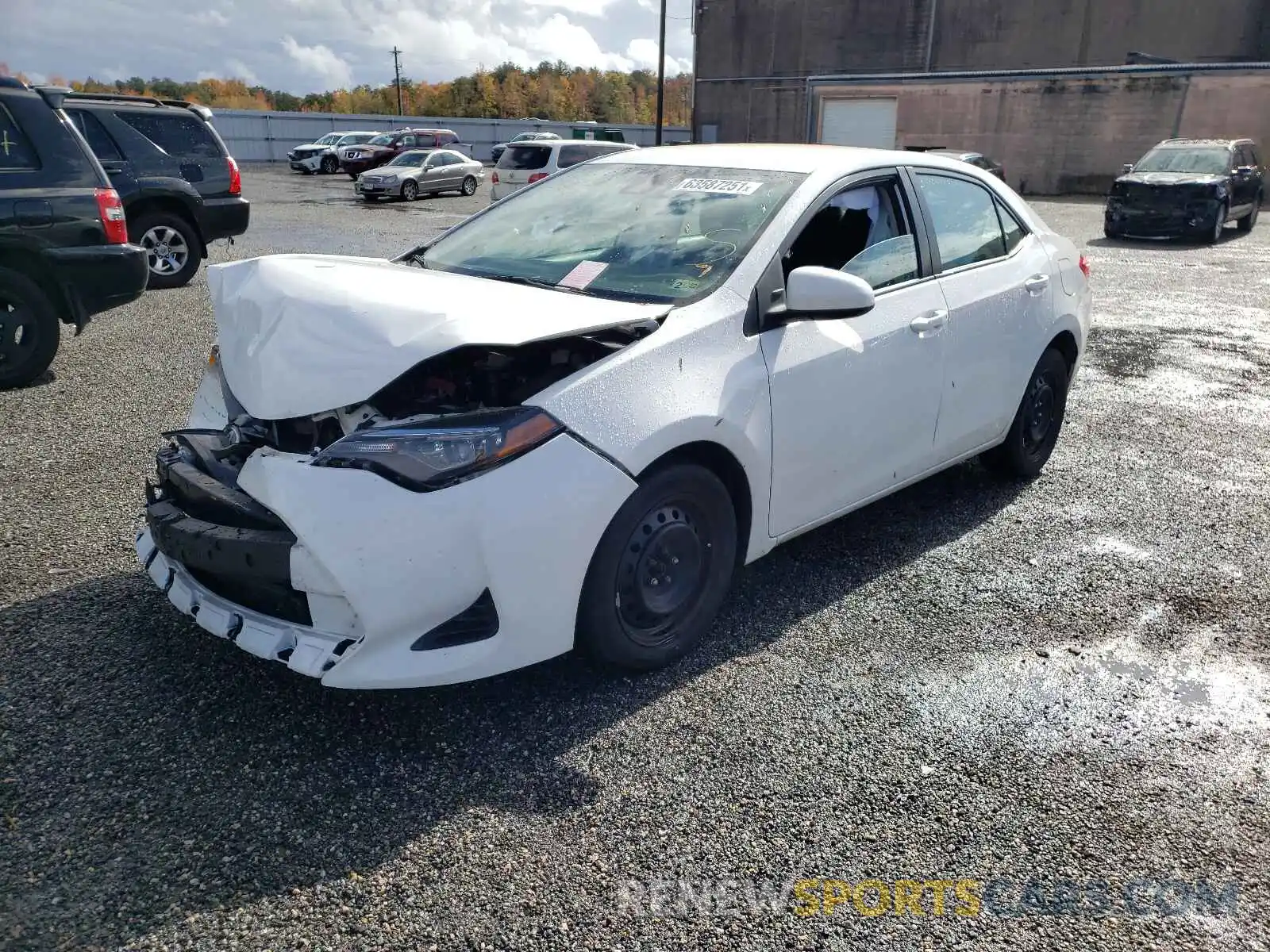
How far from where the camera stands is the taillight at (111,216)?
6711 millimetres

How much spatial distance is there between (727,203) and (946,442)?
1.48 metres

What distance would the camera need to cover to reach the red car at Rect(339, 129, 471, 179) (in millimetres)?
30969

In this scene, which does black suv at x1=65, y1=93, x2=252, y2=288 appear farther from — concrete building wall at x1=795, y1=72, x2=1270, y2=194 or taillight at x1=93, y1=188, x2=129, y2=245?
concrete building wall at x1=795, y1=72, x2=1270, y2=194

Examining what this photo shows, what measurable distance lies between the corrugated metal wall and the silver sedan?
738 inches

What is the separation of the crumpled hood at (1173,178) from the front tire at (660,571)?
1648cm

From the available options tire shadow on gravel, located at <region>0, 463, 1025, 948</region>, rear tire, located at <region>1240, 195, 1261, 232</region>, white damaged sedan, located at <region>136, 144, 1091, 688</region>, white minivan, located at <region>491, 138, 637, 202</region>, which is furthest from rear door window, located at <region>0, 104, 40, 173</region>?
rear tire, located at <region>1240, 195, 1261, 232</region>

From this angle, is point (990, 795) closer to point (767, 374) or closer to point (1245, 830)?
point (1245, 830)

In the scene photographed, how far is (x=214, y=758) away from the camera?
2.69 metres

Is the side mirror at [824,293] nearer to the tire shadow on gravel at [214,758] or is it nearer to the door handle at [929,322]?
the door handle at [929,322]

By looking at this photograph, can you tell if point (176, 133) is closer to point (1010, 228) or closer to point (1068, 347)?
point (1010, 228)

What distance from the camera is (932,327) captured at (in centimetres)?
392

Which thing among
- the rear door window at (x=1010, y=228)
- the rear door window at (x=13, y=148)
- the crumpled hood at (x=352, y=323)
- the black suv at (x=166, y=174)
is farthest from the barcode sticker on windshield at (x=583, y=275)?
the black suv at (x=166, y=174)

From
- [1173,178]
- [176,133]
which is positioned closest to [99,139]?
[176,133]

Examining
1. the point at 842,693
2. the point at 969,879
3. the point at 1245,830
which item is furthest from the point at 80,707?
the point at 1245,830
